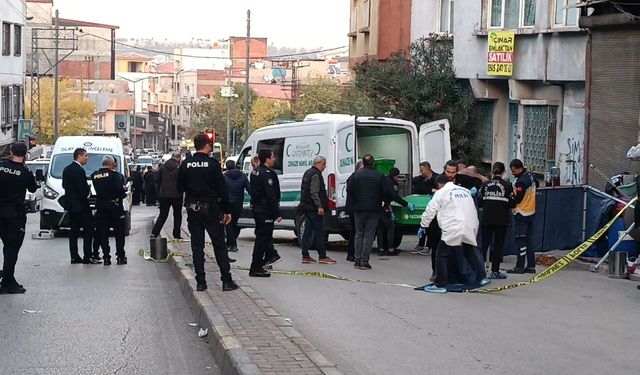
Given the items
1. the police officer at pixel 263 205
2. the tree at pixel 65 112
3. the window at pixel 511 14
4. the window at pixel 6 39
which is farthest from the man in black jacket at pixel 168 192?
the tree at pixel 65 112

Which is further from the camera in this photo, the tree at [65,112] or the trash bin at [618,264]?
the tree at [65,112]

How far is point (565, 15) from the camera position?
20.8m

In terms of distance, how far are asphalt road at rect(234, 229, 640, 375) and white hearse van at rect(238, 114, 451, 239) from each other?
3.72m

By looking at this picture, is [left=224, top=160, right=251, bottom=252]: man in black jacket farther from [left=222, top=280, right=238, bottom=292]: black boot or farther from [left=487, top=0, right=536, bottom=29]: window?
[left=487, top=0, right=536, bottom=29]: window

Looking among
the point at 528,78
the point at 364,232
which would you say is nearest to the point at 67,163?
the point at 364,232

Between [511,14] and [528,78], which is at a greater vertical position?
[511,14]

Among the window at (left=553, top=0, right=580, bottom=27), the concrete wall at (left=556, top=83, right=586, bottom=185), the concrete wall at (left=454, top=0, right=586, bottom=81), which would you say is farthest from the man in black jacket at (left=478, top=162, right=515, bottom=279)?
the window at (left=553, top=0, right=580, bottom=27)

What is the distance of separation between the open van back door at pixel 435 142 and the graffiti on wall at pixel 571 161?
2.54 meters

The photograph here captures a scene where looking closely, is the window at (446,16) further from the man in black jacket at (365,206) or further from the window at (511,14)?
the man in black jacket at (365,206)

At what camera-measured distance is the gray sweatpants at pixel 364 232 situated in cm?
1576

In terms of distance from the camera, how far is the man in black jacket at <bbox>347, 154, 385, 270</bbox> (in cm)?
1566

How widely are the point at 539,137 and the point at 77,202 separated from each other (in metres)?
11.2

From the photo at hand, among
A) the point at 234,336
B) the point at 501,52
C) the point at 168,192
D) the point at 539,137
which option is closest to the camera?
the point at 234,336

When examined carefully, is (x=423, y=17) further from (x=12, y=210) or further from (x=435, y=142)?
(x=12, y=210)
